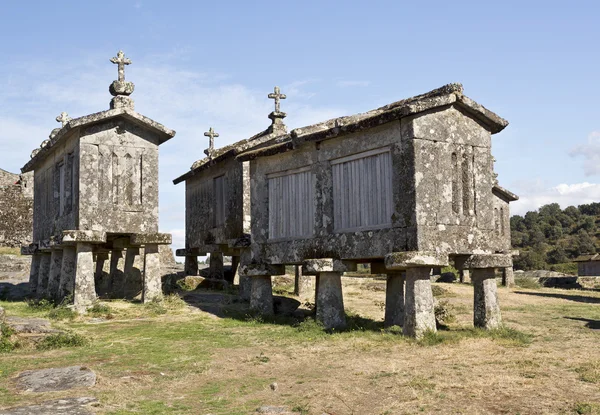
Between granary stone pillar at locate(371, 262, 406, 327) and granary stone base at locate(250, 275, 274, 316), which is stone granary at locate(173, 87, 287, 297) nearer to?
granary stone base at locate(250, 275, 274, 316)

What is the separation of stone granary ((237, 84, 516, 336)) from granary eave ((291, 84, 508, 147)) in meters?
0.02

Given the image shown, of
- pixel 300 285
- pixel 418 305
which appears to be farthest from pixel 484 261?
pixel 300 285

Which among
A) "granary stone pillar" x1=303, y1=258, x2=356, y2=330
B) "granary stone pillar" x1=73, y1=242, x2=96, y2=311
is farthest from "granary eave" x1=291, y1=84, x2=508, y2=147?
"granary stone pillar" x1=73, y1=242, x2=96, y2=311

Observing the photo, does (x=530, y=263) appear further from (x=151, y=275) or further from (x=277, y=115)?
(x=151, y=275)

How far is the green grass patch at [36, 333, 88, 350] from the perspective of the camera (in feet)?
40.0

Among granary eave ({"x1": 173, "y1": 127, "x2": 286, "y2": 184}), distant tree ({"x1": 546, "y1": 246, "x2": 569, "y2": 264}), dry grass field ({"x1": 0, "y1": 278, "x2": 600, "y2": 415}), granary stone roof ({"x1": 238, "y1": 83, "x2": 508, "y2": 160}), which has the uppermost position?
granary eave ({"x1": 173, "y1": 127, "x2": 286, "y2": 184})

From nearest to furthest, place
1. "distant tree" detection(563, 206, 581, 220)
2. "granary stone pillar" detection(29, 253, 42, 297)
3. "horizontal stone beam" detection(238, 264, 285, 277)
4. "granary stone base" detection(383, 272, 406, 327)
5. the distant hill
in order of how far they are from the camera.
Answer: "granary stone base" detection(383, 272, 406, 327), "horizontal stone beam" detection(238, 264, 285, 277), "granary stone pillar" detection(29, 253, 42, 297), the distant hill, "distant tree" detection(563, 206, 581, 220)

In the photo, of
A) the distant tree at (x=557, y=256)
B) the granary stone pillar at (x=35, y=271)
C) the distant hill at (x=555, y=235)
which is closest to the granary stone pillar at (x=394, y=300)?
the granary stone pillar at (x=35, y=271)

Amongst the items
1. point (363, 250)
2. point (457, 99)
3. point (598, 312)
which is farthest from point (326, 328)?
point (598, 312)

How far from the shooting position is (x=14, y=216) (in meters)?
33.0

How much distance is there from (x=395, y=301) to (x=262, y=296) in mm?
3313

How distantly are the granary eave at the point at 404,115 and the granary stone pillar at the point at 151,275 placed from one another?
5.37m

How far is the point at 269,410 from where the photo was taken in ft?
26.3

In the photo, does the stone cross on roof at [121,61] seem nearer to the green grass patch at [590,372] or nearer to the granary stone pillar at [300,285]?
the granary stone pillar at [300,285]
